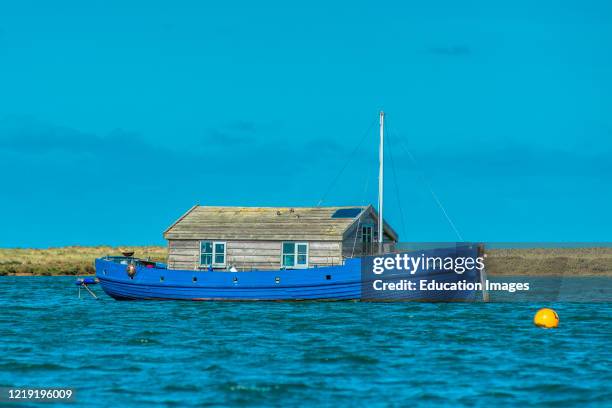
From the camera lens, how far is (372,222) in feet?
156

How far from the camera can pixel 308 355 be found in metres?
26.5

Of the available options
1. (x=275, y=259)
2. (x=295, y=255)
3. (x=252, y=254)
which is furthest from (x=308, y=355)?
(x=252, y=254)

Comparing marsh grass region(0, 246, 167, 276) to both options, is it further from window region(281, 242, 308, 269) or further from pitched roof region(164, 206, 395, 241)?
window region(281, 242, 308, 269)

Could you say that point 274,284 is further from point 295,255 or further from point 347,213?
point 347,213

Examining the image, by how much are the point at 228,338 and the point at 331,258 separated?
1429 cm

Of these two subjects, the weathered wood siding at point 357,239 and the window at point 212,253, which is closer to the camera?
the weathered wood siding at point 357,239

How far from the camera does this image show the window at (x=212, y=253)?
4553 cm

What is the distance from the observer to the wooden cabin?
145 ft

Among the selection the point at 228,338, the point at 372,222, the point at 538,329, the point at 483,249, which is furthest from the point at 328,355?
the point at 372,222

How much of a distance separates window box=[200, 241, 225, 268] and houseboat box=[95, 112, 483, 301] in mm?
44

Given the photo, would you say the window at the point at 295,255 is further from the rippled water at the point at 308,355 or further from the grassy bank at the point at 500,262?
the grassy bank at the point at 500,262

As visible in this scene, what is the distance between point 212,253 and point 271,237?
118 inches

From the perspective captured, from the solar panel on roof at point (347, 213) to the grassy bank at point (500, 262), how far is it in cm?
3328

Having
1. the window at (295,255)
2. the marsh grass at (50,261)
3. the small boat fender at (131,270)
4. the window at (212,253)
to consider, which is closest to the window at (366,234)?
the window at (295,255)
